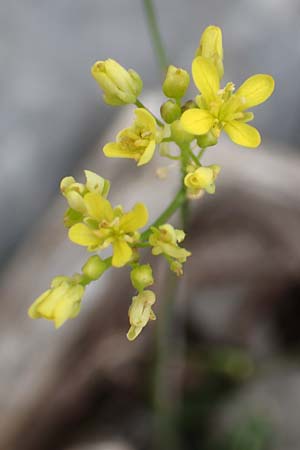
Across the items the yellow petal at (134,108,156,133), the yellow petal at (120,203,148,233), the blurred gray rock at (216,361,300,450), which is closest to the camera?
the yellow petal at (120,203,148,233)

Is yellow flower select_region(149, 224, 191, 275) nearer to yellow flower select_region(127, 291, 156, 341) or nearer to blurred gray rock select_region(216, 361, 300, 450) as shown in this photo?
yellow flower select_region(127, 291, 156, 341)

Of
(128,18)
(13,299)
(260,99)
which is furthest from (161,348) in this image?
(128,18)

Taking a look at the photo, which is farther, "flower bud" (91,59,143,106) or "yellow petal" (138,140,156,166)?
"flower bud" (91,59,143,106)

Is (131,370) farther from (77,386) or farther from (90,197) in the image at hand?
(90,197)

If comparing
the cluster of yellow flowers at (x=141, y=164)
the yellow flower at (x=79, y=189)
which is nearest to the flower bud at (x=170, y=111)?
the cluster of yellow flowers at (x=141, y=164)

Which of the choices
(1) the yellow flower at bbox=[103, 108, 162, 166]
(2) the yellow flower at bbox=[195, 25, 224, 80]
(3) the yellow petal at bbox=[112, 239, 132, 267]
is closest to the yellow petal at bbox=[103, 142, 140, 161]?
(1) the yellow flower at bbox=[103, 108, 162, 166]

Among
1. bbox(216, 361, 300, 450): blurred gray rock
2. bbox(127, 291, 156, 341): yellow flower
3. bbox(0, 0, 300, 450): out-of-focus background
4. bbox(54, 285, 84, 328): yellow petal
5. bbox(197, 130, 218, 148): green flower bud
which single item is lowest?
bbox(216, 361, 300, 450): blurred gray rock

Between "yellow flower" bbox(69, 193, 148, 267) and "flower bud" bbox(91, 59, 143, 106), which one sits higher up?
"flower bud" bbox(91, 59, 143, 106)

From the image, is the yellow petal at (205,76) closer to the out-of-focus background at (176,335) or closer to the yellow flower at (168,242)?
the yellow flower at (168,242)
